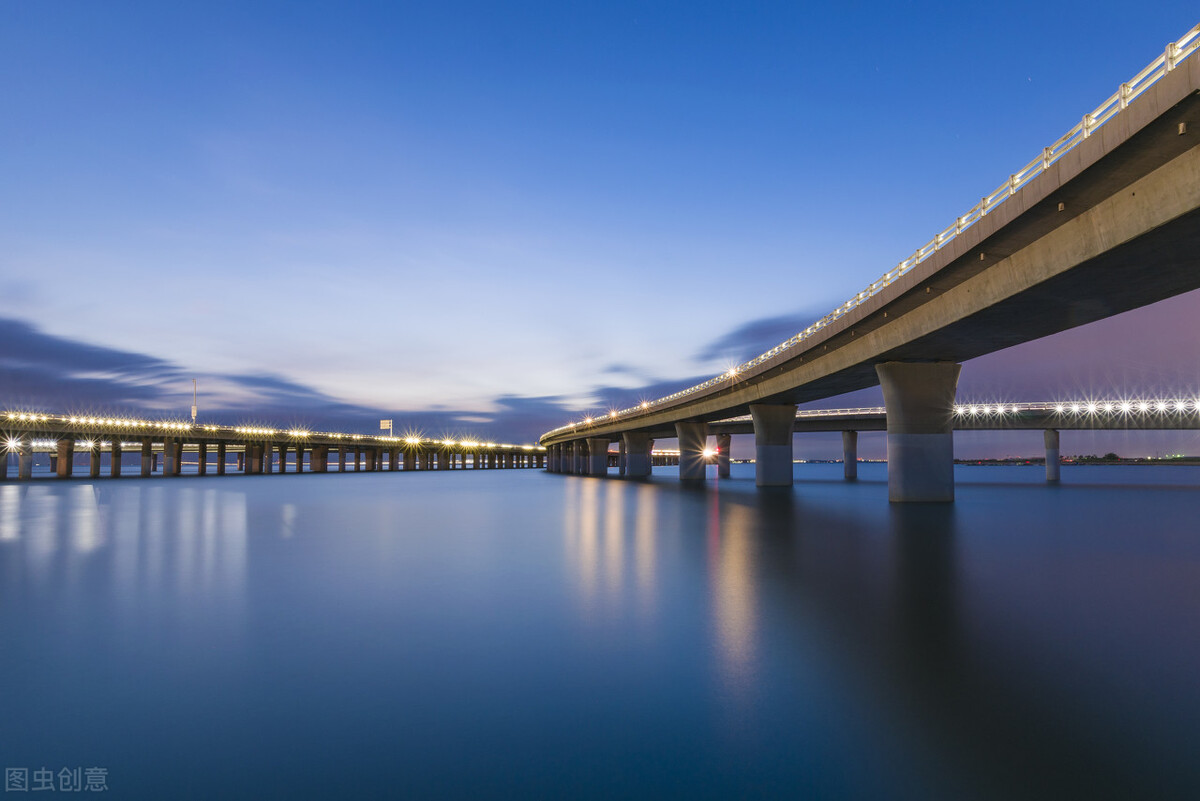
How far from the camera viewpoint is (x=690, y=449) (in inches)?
3319

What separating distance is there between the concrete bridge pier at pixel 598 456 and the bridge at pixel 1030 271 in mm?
82201

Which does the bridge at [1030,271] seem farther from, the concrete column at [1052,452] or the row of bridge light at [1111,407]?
the concrete column at [1052,452]

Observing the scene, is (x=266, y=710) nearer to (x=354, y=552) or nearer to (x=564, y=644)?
(x=564, y=644)

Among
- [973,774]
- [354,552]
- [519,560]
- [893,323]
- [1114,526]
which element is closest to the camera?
[973,774]

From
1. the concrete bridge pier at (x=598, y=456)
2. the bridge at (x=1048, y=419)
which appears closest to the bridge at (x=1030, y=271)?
the bridge at (x=1048, y=419)

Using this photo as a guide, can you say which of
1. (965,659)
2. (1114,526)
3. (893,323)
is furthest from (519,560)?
(1114,526)

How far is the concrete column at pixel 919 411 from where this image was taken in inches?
1403

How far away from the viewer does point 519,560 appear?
20.0 metres

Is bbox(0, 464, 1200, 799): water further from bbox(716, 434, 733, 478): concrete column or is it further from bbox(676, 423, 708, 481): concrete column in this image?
bbox(716, 434, 733, 478): concrete column

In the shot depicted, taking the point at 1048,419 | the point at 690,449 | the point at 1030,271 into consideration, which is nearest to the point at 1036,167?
the point at 1030,271

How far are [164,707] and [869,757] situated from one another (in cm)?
860

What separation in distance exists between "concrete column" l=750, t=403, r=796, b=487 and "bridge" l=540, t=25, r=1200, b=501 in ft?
34.7

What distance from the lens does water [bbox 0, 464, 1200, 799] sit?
599 cm

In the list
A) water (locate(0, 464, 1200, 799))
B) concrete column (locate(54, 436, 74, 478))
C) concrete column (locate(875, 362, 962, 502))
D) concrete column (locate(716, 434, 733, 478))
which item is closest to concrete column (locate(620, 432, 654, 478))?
concrete column (locate(716, 434, 733, 478))
